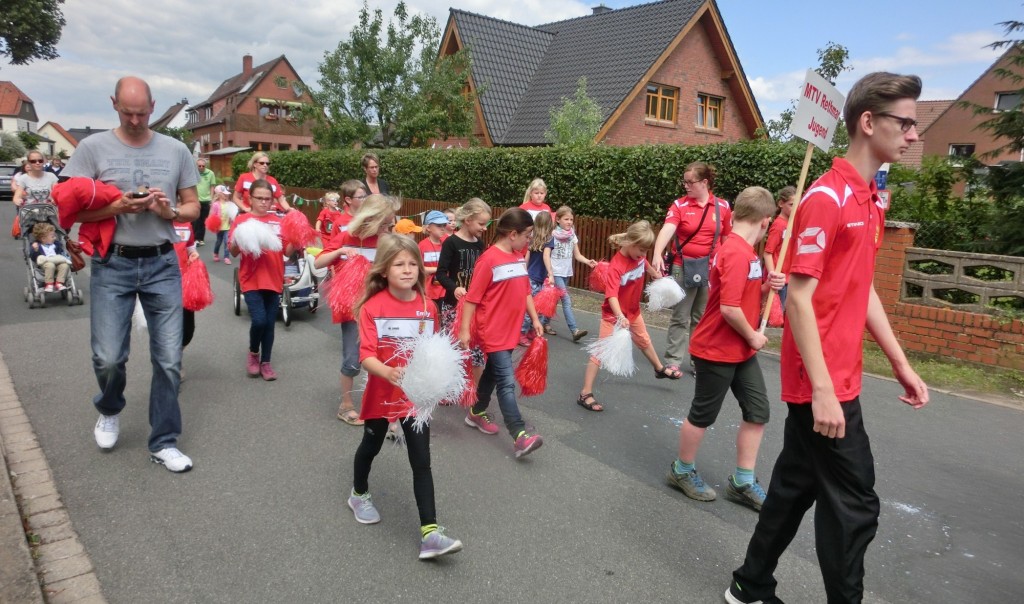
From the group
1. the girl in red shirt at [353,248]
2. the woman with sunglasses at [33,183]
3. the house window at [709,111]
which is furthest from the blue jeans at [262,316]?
the house window at [709,111]

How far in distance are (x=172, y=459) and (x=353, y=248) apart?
1949 mm

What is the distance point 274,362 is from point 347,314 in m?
2.03

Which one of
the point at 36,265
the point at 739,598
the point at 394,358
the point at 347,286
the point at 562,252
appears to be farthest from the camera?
the point at 36,265

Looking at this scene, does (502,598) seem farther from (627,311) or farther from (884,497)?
(627,311)

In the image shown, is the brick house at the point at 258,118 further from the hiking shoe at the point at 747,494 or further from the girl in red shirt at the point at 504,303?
the hiking shoe at the point at 747,494

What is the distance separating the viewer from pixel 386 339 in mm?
3361

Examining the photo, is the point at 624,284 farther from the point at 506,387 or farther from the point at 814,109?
the point at 814,109

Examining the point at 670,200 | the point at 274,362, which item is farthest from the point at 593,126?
the point at 274,362

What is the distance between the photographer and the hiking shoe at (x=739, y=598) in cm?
287

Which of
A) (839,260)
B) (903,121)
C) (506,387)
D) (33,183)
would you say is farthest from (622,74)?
(839,260)

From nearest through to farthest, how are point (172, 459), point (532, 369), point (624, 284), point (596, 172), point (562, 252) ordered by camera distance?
point (172, 459), point (532, 369), point (624, 284), point (562, 252), point (596, 172)

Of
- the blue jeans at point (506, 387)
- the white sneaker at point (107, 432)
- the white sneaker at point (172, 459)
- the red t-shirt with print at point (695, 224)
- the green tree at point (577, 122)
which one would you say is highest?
the green tree at point (577, 122)

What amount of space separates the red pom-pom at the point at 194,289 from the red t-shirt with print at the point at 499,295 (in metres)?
2.74

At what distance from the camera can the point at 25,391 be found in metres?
5.46
